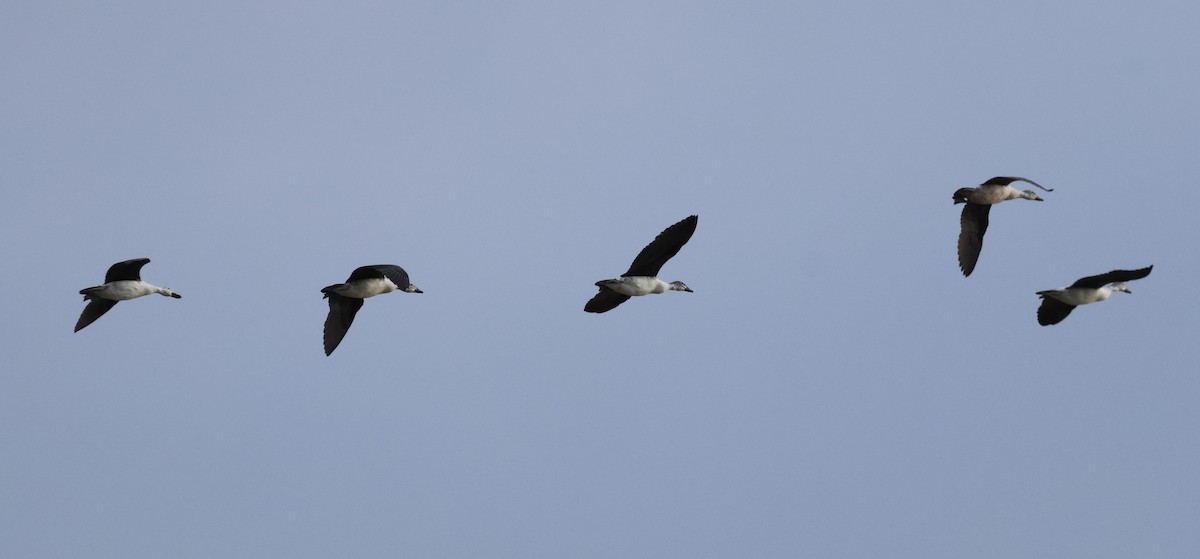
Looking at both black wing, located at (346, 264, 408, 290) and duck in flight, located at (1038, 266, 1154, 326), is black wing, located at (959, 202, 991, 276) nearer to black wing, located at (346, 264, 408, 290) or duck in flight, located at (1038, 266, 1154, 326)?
duck in flight, located at (1038, 266, 1154, 326)

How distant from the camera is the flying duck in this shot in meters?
36.4

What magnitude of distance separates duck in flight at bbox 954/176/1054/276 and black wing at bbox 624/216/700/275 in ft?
26.0

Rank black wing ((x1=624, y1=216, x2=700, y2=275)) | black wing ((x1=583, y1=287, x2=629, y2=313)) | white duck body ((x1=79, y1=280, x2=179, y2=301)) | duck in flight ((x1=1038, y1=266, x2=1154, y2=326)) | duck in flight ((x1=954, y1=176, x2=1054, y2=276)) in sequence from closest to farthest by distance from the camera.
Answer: black wing ((x1=624, y1=216, x2=700, y2=275)), duck in flight ((x1=1038, y1=266, x2=1154, y2=326)), black wing ((x1=583, y1=287, x2=629, y2=313)), white duck body ((x1=79, y1=280, x2=179, y2=301)), duck in flight ((x1=954, y1=176, x2=1054, y2=276))

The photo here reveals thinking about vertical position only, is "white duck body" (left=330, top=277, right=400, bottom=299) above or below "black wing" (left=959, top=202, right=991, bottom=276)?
below

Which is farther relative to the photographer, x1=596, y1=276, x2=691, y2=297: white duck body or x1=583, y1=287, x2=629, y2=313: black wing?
x1=583, y1=287, x2=629, y2=313: black wing

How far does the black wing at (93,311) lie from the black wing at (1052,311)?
2300 cm

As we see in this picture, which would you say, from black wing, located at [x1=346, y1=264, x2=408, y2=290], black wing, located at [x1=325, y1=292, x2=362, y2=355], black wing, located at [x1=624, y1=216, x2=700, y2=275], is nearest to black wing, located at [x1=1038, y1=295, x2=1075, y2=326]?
black wing, located at [x1=624, y1=216, x2=700, y2=275]

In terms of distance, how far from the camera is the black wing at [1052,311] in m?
36.2

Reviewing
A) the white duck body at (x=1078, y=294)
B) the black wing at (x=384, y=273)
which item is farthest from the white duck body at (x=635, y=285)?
the white duck body at (x=1078, y=294)

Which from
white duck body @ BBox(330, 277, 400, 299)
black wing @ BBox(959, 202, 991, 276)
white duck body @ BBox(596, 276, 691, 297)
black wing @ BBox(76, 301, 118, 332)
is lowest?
black wing @ BBox(76, 301, 118, 332)

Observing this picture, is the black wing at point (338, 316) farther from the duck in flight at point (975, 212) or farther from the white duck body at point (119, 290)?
the duck in flight at point (975, 212)

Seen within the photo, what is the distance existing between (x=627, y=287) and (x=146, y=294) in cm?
1256

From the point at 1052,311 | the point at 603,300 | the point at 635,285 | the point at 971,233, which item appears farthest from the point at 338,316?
the point at 1052,311

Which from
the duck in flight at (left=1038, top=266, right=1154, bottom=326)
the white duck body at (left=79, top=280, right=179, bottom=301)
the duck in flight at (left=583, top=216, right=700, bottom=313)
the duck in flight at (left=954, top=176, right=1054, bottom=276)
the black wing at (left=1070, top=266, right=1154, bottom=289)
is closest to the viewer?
the black wing at (left=1070, top=266, right=1154, bottom=289)
